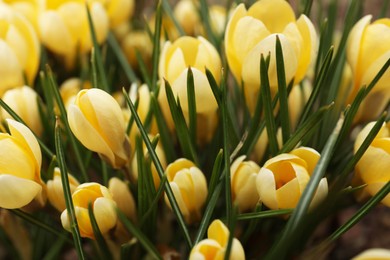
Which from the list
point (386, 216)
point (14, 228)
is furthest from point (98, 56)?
point (386, 216)

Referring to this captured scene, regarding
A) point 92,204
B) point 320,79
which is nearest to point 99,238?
point 92,204

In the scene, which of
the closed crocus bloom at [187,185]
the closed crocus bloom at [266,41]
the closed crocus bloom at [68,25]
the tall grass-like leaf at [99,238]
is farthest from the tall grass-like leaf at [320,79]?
the closed crocus bloom at [68,25]

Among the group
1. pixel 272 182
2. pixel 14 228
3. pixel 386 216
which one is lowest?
pixel 386 216

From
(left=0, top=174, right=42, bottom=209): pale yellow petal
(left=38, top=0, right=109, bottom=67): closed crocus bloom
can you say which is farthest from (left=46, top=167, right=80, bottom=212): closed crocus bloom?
(left=38, top=0, right=109, bottom=67): closed crocus bloom

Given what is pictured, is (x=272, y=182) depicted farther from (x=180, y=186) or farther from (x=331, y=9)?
(x=331, y=9)

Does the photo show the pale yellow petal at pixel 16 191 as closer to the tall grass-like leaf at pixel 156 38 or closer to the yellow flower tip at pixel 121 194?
the yellow flower tip at pixel 121 194

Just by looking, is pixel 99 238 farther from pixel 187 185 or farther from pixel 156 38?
pixel 156 38
